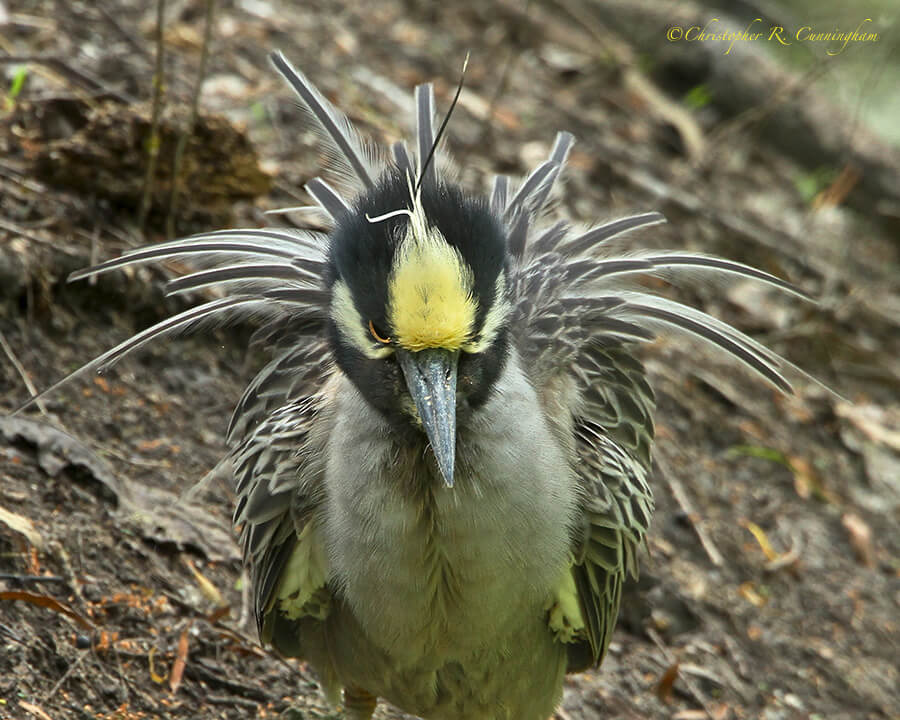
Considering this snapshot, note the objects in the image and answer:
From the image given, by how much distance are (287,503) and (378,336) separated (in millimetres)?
1102

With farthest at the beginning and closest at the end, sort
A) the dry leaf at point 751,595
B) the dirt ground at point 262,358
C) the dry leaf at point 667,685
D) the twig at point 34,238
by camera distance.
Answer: the dry leaf at point 751,595, the dry leaf at point 667,685, the twig at point 34,238, the dirt ground at point 262,358

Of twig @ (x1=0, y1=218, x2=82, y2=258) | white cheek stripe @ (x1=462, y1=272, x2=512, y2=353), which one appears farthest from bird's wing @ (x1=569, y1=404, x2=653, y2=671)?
twig @ (x1=0, y1=218, x2=82, y2=258)

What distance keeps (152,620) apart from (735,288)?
5406 millimetres

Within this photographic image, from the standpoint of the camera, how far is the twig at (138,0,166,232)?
5.81m

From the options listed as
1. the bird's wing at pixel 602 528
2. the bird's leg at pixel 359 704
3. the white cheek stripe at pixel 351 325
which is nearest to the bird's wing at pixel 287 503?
the bird's leg at pixel 359 704

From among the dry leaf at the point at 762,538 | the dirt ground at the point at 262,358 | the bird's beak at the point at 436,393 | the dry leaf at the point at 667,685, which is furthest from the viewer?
the dry leaf at the point at 762,538

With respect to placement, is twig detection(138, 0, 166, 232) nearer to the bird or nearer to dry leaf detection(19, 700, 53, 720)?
the bird

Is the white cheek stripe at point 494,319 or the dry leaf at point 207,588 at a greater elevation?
the white cheek stripe at point 494,319

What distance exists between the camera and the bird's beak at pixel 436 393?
3.63 metres

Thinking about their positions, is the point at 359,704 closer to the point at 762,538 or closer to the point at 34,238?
the point at 34,238

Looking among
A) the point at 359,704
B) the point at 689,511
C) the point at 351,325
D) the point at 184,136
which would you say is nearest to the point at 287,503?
the point at 351,325

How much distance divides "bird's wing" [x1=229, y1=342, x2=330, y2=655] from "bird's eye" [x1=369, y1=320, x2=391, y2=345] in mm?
806

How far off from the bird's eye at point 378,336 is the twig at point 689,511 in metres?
3.71

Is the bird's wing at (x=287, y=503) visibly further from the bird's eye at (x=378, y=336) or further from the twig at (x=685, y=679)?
the twig at (x=685, y=679)
